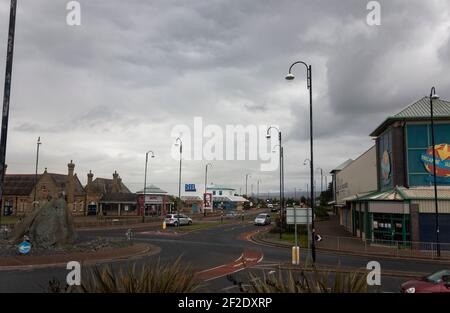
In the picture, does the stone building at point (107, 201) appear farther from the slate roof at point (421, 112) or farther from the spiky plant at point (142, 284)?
the spiky plant at point (142, 284)

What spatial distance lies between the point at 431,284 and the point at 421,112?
2179 centimetres

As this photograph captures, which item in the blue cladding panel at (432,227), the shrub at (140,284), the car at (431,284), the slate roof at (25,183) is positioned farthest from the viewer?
the slate roof at (25,183)

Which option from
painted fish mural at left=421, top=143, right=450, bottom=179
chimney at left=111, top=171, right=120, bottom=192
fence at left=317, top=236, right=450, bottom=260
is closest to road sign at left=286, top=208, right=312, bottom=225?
fence at left=317, top=236, right=450, bottom=260

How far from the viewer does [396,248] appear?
28.4 m

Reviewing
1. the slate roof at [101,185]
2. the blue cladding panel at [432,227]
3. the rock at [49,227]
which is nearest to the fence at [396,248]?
the blue cladding panel at [432,227]

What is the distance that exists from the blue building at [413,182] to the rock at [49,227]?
893 inches

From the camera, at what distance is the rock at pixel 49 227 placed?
77.9 feet

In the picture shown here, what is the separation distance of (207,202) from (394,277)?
7288cm

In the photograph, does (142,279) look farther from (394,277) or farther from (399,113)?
(399,113)

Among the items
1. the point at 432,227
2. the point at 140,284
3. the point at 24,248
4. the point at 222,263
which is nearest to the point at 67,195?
the point at 24,248

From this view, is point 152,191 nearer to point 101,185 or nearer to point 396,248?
point 101,185
